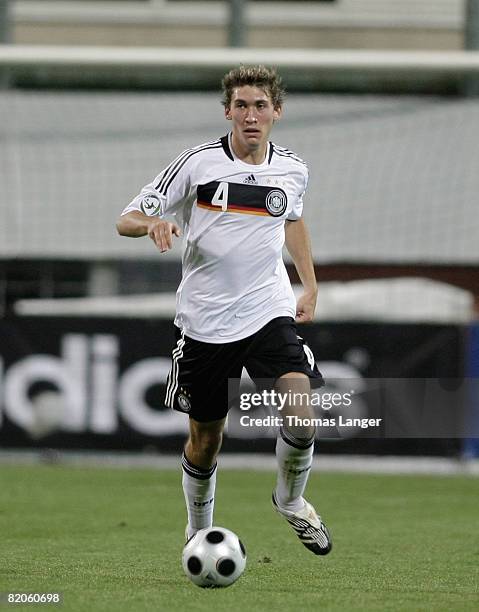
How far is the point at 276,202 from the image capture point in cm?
626

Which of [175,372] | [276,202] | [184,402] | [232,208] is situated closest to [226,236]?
[232,208]

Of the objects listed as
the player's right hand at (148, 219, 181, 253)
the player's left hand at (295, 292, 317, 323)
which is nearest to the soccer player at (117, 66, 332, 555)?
the player's left hand at (295, 292, 317, 323)

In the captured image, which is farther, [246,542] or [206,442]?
[246,542]

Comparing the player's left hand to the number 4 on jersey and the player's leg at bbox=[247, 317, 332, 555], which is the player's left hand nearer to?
the player's leg at bbox=[247, 317, 332, 555]

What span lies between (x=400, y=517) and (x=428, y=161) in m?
7.32

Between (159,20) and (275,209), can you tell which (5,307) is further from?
(275,209)

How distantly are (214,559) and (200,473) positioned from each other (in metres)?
0.80

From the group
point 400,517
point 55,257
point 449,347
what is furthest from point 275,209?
point 55,257

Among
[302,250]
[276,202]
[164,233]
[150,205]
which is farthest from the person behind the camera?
[302,250]

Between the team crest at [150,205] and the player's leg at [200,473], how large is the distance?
101cm

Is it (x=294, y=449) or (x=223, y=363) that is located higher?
(x=223, y=363)

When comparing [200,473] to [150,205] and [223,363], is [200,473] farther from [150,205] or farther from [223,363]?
[150,205]

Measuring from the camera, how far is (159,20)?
1902cm

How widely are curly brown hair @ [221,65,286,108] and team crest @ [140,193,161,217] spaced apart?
552 mm
